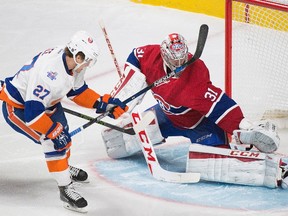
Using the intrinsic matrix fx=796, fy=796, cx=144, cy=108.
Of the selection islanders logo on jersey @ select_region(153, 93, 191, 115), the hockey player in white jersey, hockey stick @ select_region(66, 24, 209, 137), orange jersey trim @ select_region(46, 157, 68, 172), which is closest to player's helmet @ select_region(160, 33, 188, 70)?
hockey stick @ select_region(66, 24, 209, 137)

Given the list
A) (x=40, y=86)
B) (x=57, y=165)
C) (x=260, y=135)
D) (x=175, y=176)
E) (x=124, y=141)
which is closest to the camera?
(x=40, y=86)

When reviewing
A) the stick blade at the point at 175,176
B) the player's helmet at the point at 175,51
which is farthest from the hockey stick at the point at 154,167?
the player's helmet at the point at 175,51

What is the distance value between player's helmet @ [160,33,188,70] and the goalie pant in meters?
0.40

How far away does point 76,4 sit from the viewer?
6.55 meters

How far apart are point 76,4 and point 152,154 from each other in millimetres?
3022

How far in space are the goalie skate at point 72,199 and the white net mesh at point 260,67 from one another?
1.28m

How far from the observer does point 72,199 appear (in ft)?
11.3

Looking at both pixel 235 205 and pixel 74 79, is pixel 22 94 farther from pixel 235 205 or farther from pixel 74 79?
pixel 235 205

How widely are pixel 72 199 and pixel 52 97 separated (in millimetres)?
453

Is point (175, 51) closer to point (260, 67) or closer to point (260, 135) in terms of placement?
point (260, 135)

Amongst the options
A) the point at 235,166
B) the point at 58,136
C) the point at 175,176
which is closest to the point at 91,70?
the point at 175,176

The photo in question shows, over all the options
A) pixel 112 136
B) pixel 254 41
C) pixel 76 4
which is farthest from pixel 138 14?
pixel 112 136

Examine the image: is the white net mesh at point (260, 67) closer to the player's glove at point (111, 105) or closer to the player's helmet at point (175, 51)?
Result: the player's helmet at point (175, 51)

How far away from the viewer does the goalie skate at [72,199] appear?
3.45 metres
